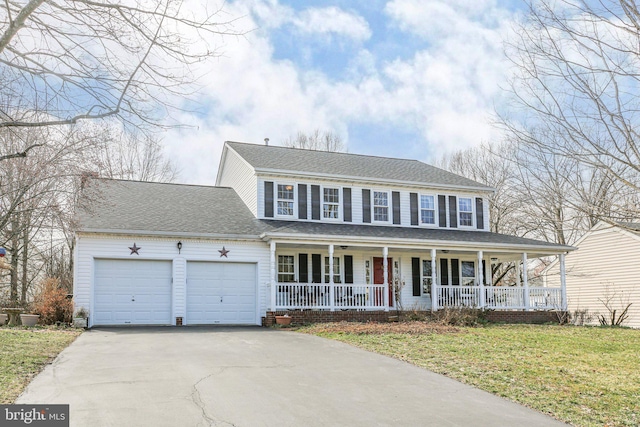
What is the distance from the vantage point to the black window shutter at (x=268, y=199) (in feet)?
69.3

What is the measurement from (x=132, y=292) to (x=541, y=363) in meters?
12.4

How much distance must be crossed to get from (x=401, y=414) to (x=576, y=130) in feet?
13.8

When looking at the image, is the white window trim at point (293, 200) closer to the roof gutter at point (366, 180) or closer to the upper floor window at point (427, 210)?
the roof gutter at point (366, 180)

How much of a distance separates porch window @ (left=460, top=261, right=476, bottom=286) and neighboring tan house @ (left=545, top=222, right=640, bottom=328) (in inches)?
217

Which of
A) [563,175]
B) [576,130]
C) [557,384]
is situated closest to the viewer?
[576,130]

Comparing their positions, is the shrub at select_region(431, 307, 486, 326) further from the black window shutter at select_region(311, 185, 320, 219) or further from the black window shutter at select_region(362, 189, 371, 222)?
the black window shutter at select_region(311, 185, 320, 219)

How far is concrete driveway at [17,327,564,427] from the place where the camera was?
273 inches

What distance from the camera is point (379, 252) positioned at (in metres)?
21.9

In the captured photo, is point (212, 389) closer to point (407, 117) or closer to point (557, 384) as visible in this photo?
point (557, 384)

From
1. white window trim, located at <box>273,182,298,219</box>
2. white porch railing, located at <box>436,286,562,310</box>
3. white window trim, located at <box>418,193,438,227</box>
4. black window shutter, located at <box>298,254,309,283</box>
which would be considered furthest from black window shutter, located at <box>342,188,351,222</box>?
white porch railing, located at <box>436,286,562,310</box>

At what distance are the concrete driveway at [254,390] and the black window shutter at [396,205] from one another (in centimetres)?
1108

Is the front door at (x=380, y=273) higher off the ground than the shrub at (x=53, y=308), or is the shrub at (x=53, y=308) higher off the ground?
the front door at (x=380, y=273)

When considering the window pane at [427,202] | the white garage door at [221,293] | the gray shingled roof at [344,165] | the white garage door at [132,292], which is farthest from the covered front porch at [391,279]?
the white garage door at [132,292]

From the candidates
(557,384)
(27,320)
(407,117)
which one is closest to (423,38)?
(557,384)
